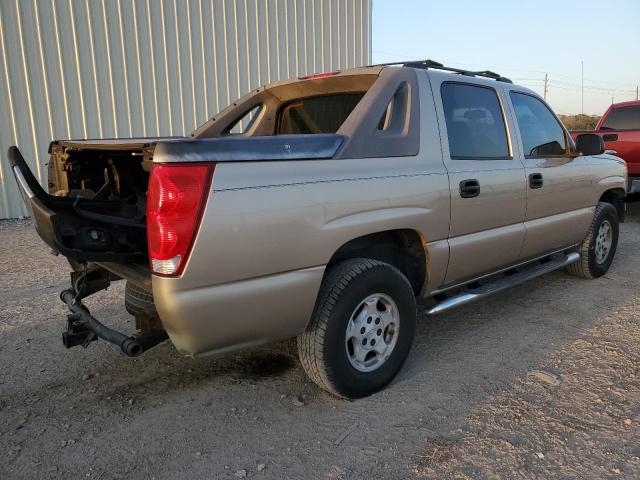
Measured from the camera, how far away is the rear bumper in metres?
2.32

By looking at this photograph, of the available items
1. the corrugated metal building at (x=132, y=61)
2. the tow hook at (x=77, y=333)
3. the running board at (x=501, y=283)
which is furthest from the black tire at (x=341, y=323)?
the corrugated metal building at (x=132, y=61)

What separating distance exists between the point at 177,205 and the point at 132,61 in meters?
8.26

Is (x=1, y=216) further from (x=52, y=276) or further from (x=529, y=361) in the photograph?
(x=529, y=361)

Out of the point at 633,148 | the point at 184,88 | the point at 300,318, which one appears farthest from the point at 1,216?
the point at 633,148

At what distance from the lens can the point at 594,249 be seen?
5.34 metres

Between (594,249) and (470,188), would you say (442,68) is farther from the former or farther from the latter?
(594,249)

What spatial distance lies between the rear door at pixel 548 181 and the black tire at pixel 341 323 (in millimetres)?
1724

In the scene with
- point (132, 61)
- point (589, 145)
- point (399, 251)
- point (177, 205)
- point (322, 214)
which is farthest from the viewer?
point (132, 61)

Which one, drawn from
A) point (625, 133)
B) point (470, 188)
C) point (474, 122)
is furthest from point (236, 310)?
point (625, 133)

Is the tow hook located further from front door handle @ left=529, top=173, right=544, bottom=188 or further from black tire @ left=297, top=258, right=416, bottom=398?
front door handle @ left=529, top=173, right=544, bottom=188

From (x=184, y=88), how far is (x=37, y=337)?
7056mm

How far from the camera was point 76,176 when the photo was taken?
11.7 ft

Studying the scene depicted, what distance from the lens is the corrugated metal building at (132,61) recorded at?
8594 mm

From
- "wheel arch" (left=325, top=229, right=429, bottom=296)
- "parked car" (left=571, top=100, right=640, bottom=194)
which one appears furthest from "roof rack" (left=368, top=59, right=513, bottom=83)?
"parked car" (left=571, top=100, right=640, bottom=194)
